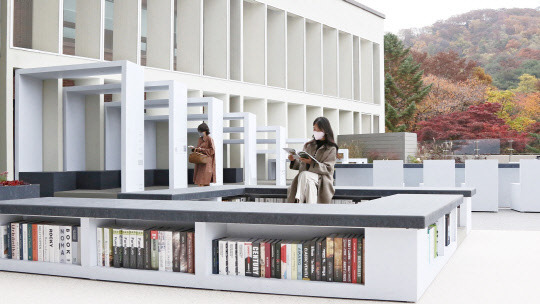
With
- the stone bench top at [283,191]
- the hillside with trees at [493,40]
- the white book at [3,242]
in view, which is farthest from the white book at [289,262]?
the hillside with trees at [493,40]

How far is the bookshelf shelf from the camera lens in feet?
14.4

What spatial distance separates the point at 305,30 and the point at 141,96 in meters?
13.9

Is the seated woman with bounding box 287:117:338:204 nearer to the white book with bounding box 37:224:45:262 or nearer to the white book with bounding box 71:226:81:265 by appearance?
the white book with bounding box 71:226:81:265

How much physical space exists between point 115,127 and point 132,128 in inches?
164

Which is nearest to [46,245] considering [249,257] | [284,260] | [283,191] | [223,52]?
[249,257]

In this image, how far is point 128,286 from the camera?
509cm

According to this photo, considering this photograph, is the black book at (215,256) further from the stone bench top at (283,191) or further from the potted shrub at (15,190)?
the potted shrub at (15,190)

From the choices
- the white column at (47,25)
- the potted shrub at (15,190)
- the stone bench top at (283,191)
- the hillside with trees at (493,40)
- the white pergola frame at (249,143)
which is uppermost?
the hillside with trees at (493,40)

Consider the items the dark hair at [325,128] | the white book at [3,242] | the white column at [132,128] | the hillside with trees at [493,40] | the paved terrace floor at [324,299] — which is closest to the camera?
the paved terrace floor at [324,299]

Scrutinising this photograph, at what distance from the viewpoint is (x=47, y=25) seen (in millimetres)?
13109

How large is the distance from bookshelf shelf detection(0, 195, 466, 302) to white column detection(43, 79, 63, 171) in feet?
21.3

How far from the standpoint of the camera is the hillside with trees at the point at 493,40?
4731cm

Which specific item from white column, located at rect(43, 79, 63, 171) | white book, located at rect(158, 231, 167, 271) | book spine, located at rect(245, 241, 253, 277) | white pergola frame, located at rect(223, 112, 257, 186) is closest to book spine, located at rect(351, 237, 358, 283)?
book spine, located at rect(245, 241, 253, 277)

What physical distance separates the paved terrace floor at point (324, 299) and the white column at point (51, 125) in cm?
689
